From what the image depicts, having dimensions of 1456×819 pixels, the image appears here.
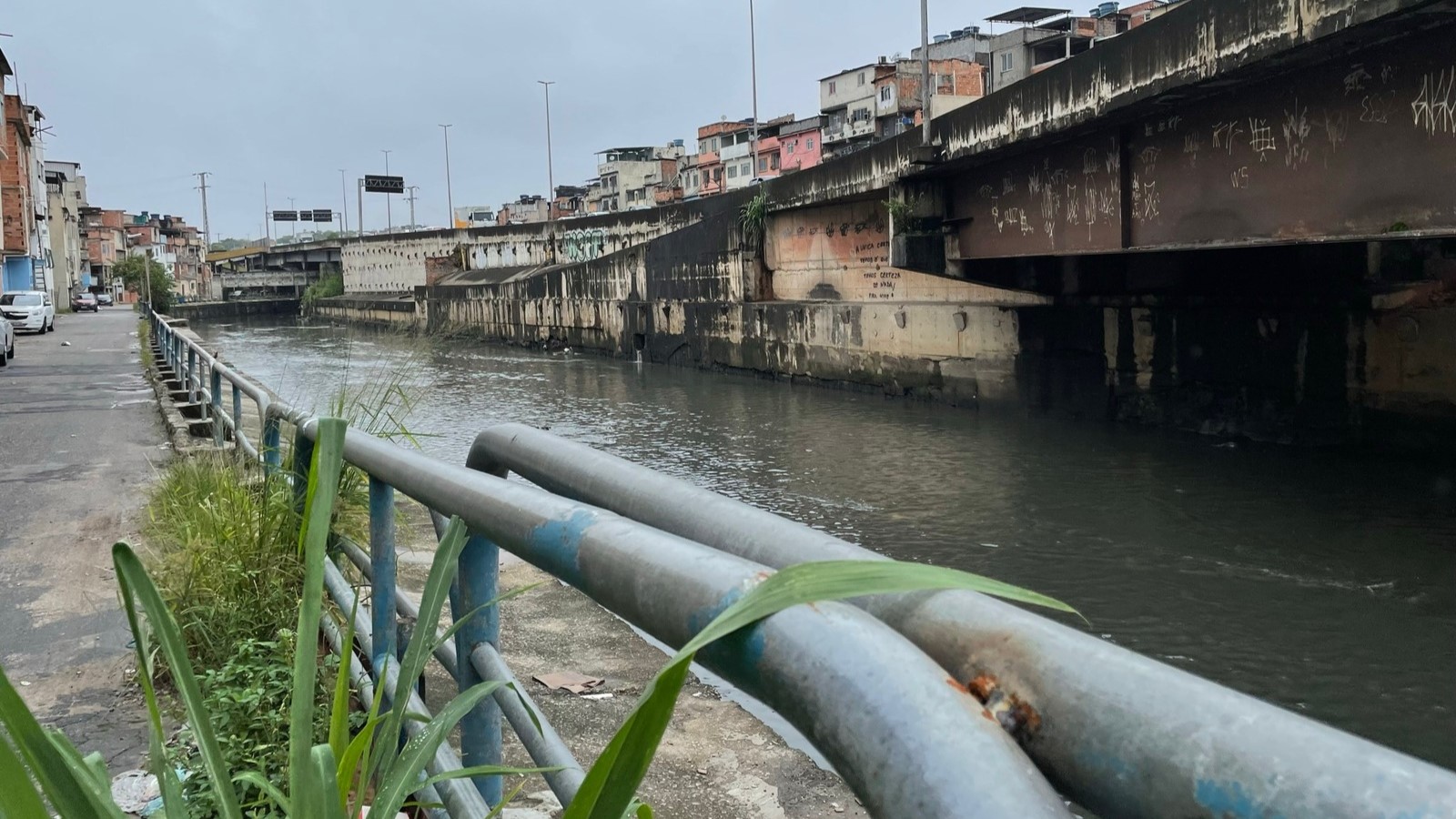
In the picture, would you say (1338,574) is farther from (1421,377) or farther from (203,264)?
(203,264)

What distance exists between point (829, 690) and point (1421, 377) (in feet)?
37.8

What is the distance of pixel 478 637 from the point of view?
189 centimetres

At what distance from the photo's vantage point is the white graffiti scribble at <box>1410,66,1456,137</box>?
780cm

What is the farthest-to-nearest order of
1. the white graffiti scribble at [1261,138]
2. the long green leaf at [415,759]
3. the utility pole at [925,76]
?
the utility pole at [925,76], the white graffiti scribble at [1261,138], the long green leaf at [415,759]

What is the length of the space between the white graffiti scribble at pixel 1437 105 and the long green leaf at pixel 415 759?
8.28 meters

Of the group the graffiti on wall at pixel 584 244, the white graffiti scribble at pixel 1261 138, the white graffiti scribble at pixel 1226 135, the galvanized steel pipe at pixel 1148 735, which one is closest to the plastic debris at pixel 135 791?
the galvanized steel pipe at pixel 1148 735

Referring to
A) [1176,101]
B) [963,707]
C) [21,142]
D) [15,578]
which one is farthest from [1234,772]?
[21,142]

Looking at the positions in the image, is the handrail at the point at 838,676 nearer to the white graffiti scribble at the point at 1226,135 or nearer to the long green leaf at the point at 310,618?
the long green leaf at the point at 310,618

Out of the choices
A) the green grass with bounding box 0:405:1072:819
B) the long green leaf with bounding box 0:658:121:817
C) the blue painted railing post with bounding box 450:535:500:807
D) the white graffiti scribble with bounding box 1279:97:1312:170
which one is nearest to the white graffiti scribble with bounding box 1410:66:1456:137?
the white graffiti scribble with bounding box 1279:97:1312:170

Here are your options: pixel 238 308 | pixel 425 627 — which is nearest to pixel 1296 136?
pixel 425 627

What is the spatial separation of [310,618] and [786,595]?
2.88 feet

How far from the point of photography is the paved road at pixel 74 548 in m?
3.55

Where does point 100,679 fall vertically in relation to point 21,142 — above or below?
below

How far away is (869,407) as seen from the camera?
1750 centimetres
